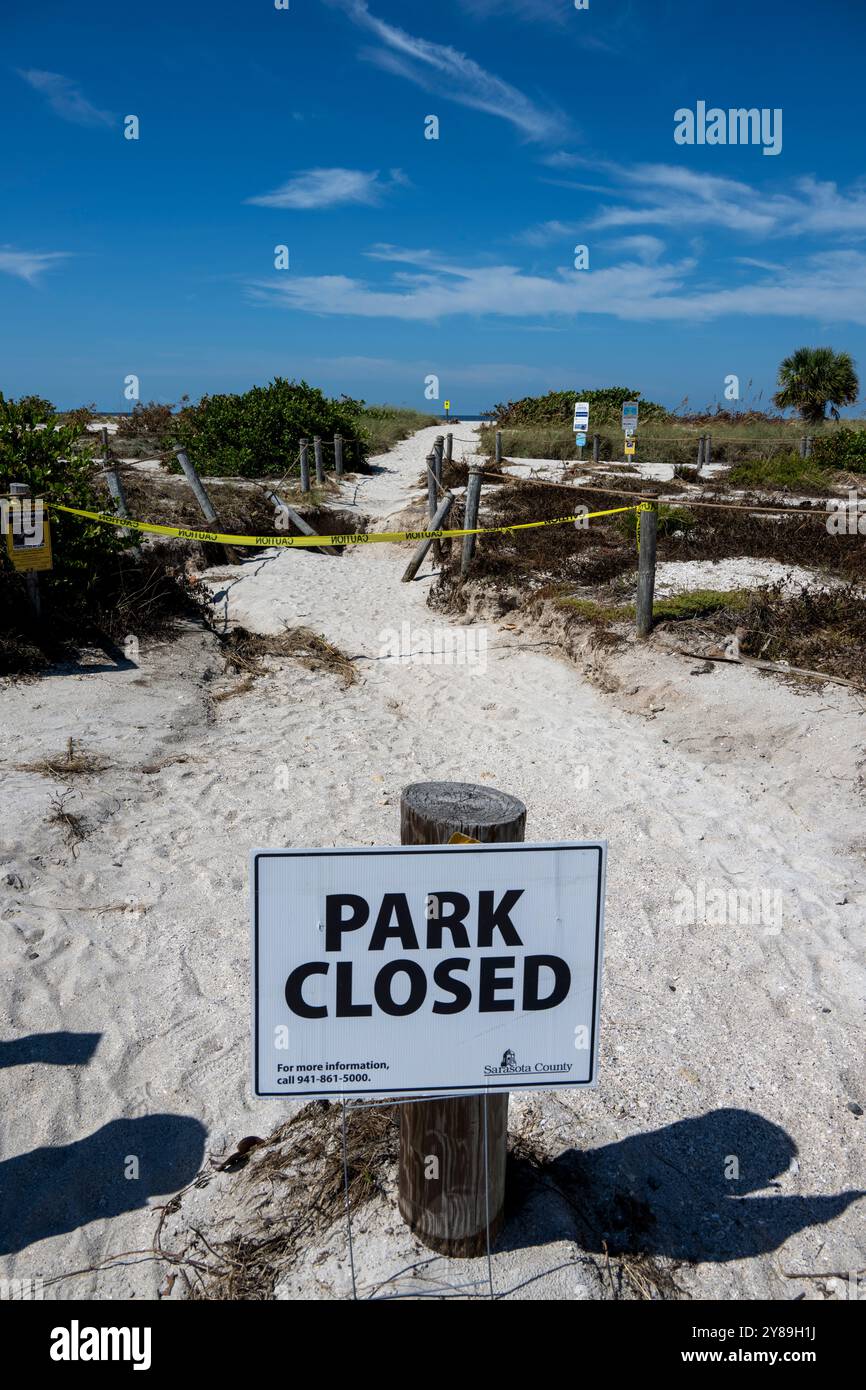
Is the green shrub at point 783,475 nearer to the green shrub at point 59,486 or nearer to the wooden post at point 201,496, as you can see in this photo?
the wooden post at point 201,496

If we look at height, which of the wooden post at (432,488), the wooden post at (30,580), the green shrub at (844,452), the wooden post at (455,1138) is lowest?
the wooden post at (455,1138)

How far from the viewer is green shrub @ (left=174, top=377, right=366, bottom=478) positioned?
2172 cm

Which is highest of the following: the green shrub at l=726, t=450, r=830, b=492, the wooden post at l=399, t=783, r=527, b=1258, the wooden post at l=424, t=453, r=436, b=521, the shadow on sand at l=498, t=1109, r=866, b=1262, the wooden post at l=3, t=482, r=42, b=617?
the green shrub at l=726, t=450, r=830, b=492

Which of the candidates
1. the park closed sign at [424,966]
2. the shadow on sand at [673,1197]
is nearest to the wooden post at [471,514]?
the shadow on sand at [673,1197]

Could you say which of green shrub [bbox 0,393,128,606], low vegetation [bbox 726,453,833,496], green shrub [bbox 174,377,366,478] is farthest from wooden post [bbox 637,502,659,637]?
green shrub [bbox 174,377,366,478]

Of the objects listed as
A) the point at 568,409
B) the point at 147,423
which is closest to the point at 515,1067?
the point at 147,423

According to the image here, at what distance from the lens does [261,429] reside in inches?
883

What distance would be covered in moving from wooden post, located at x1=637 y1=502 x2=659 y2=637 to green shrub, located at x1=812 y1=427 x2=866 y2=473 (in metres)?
14.5

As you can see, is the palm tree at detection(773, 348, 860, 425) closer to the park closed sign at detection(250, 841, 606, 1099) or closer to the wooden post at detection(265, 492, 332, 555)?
the wooden post at detection(265, 492, 332, 555)

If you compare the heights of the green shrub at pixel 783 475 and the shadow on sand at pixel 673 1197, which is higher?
the green shrub at pixel 783 475

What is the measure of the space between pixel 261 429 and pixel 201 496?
8.82 metres

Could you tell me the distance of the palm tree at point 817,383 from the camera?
2836 centimetres

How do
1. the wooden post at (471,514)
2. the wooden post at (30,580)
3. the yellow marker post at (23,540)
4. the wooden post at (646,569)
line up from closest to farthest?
the yellow marker post at (23,540) → the wooden post at (30,580) → the wooden post at (646,569) → the wooden post at (471,514)

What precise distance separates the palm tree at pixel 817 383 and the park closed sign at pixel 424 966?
100.0 ft
